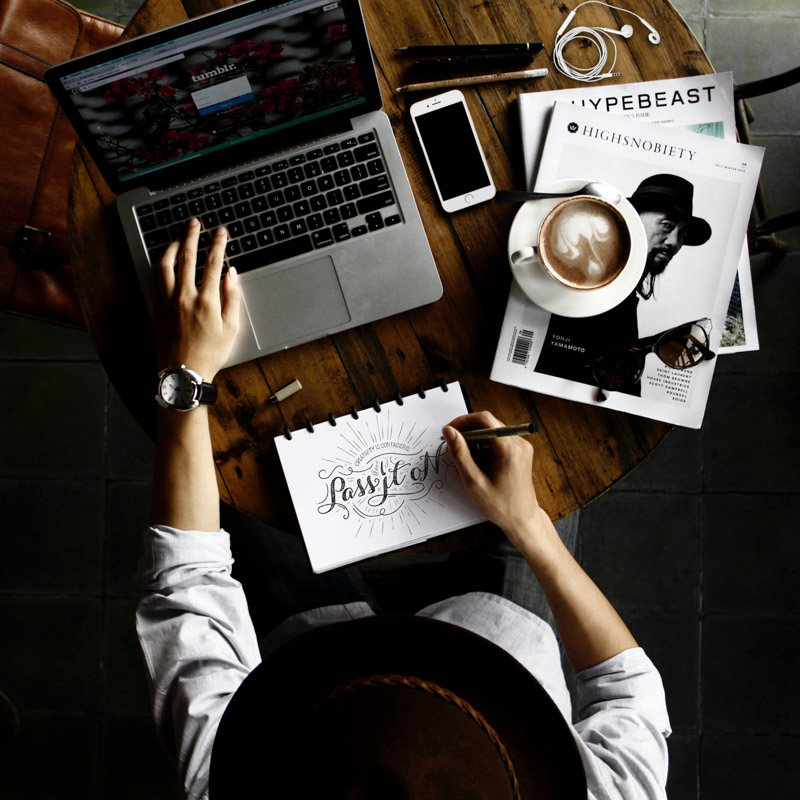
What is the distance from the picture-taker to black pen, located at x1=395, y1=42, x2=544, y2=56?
963mm

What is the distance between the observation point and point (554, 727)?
576 mm

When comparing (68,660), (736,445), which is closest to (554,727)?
(736,445)

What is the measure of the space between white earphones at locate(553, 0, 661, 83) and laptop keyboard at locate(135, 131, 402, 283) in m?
0.32

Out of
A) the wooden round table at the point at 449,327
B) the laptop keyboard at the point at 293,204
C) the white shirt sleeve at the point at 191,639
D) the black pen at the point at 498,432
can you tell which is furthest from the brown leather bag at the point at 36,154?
the black pen at the point at 498,432

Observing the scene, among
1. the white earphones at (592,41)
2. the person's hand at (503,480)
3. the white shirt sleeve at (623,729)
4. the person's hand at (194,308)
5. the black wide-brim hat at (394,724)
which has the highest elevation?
the white earphones at (592,41)

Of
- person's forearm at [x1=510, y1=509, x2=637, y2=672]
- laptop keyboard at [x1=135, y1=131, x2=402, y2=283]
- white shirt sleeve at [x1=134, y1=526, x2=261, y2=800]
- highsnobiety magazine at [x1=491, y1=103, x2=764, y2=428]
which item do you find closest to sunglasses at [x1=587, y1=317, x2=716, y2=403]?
highsnobiety magazine at [x1=491, y1=103, x2=764, y2=428]

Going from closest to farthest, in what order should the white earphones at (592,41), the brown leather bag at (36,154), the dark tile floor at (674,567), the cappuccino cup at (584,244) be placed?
the cappuccino cup at (584,244) → the white earphones at (592,41) → the brown leather bag at (36,154) → the dark tile floor at (674,567)

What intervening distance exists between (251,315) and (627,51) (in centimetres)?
70

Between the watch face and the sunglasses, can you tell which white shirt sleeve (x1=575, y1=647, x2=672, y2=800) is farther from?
the watch face

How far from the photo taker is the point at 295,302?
95cm

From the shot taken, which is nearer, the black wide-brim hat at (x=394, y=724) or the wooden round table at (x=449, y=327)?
the black wide-brim hat at (x=394, y=724)

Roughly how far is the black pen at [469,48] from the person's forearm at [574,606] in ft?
2.27

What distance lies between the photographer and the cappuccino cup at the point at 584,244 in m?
0.87

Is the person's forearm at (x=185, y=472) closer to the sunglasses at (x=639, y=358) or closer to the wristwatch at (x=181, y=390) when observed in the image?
the wristwatch at (x=181, y=390)
